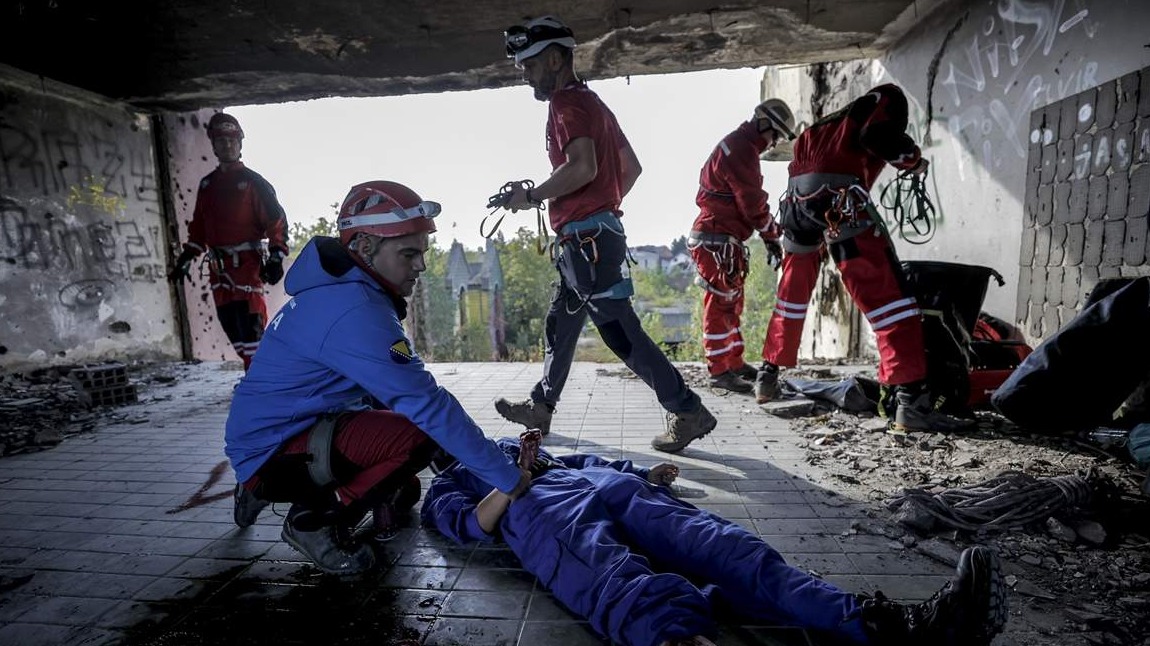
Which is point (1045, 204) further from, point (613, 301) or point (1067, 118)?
point (613, 301)

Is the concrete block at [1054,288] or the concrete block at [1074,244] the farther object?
the concrete block at [1054,288]

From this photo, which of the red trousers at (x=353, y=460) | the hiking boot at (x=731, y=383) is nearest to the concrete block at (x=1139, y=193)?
the hiking boot at (x=731, y=383)

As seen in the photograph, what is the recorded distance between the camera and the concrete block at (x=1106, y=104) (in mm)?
3292

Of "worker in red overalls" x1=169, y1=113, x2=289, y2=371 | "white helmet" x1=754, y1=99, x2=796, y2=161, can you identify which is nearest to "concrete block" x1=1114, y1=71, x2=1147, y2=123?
"white helmet" x1=754, y1=99, x2=796, y2=161

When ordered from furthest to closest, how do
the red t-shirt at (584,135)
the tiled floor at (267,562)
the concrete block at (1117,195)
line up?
the concrete block at (1117,195)
the red t-shirt at (584,135)
the tiled floor at (267,562)

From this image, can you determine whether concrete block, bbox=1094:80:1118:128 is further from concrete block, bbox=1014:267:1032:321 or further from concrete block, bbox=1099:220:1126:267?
concrete block, bbox=1014:267:1032:321

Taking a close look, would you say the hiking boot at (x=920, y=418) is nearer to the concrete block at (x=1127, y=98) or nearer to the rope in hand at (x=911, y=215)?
the rope in hand at (x=911, y=215)

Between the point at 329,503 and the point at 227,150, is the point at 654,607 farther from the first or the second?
the point at 227,150

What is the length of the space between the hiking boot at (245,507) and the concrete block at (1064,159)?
5122 millimetres

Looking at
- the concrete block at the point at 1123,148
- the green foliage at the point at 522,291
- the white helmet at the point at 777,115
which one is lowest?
the green foliage at the point at 522,291

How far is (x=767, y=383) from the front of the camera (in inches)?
173

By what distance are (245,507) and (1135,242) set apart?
4.92 m

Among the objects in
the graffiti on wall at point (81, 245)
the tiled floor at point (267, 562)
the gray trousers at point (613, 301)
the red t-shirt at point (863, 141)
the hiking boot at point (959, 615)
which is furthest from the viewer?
the graffiti on wall at point (81, 245)

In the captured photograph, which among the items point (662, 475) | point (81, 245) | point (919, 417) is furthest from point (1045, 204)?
point (81, 245)
